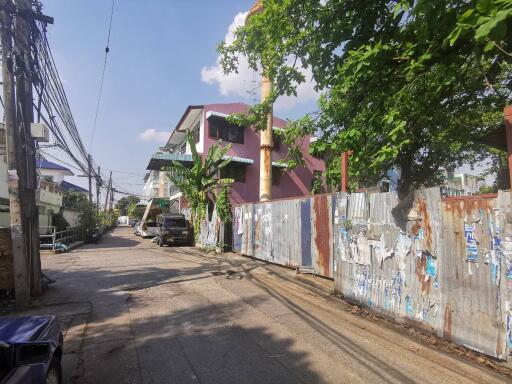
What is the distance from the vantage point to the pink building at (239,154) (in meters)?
24.2

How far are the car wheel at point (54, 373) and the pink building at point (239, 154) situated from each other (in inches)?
772

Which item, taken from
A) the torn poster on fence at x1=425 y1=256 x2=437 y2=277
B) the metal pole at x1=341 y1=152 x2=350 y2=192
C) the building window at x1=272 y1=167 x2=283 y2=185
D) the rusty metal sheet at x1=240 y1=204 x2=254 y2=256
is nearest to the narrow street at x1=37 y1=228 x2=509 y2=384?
the torn poster on fence at x1=425 y1=256 x2=437 y2=277

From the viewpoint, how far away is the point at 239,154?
2553cm

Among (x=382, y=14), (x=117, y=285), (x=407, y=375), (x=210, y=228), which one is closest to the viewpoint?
(x=407, y=375)

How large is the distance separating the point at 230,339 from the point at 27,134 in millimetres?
6768

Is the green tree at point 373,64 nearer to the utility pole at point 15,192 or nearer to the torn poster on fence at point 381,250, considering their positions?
the torn poster on fence at point 381,250

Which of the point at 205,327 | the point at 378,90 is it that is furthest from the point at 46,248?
the point at 378,90

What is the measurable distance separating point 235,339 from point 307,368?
1412mm

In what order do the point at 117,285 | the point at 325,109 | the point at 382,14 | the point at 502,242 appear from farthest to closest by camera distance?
the point at 117,285
the point at 325,109
the point at 382,14
the point at 502,242

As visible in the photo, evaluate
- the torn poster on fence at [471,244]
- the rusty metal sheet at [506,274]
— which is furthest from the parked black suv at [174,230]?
the rusty metal sheet at [506,274]

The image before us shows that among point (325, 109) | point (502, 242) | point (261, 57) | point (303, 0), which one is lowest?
point (502, 242)

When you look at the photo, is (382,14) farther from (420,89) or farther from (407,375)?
Answer: (407,375)

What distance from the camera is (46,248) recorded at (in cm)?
1925

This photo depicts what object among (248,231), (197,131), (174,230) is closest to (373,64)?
(248,231)
